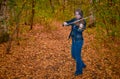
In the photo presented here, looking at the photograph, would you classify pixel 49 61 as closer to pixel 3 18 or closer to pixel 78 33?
pixel 78 33

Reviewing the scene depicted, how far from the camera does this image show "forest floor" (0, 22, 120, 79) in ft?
23.2

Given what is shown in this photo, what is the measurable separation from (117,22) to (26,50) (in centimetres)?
447

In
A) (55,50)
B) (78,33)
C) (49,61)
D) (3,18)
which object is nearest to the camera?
(78,33)

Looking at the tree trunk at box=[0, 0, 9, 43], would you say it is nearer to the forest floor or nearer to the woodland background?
the woodland background

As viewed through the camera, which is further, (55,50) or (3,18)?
(55,50)

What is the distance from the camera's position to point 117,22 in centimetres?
880

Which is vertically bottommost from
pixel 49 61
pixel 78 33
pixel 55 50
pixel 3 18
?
pixel 49 61

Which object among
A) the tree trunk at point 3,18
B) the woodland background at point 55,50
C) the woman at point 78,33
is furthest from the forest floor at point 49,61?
the woman at point 78,33

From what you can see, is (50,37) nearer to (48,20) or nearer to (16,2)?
(48,20)

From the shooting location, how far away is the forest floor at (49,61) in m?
7.08

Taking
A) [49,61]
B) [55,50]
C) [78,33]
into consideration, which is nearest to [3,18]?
[55,50]

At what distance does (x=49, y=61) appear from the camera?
8.23 metres

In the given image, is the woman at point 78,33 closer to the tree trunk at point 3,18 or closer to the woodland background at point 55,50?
the woodland background at point 55,50

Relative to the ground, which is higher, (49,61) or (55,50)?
(55,50)
